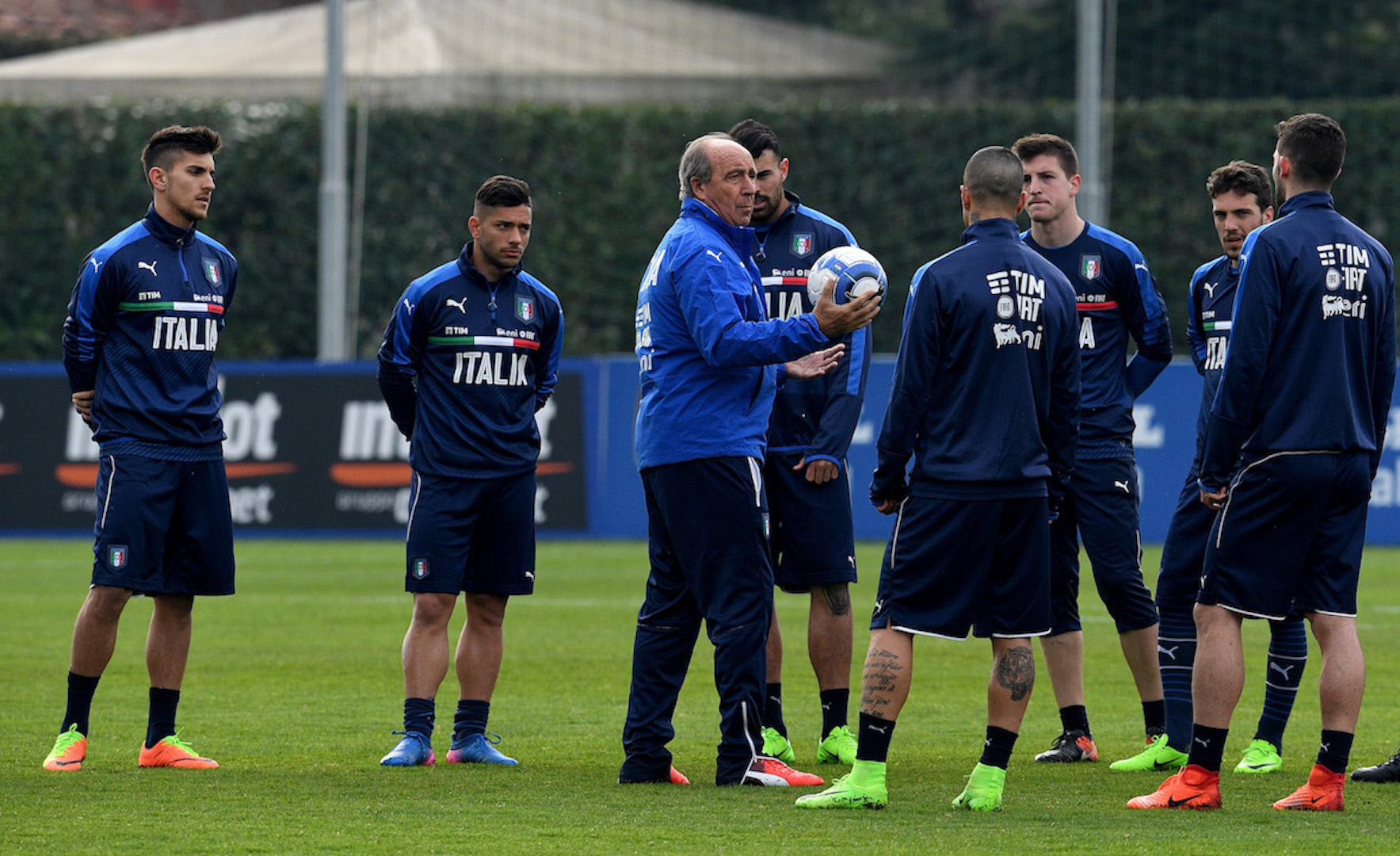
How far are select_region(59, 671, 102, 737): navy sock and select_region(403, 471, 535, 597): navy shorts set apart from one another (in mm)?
1260

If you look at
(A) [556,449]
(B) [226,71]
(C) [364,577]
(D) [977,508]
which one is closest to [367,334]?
(B) [226,71]

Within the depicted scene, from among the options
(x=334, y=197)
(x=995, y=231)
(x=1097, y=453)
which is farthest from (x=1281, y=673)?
(x=334, y=197)

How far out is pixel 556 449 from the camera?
717 inches

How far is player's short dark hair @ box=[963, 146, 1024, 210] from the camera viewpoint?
649 cm

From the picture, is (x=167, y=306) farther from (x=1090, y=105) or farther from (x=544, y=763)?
(x=1090, y=105)

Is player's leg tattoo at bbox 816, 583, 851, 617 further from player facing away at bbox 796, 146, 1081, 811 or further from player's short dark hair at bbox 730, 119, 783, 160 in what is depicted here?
player's short dark hair at bbox 730, 119, 783, 160

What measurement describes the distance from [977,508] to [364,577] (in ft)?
33.4

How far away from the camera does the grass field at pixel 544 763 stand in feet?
19.5

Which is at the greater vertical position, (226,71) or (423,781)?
(226,71)

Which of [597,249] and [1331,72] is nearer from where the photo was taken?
[597,249]

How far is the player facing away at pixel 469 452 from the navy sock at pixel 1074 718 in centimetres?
218

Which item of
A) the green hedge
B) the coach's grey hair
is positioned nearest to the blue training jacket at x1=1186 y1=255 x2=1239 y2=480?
the coach's grey hair

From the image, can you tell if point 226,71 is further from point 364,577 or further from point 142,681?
point 142,681

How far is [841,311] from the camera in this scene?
6523 millimetres
